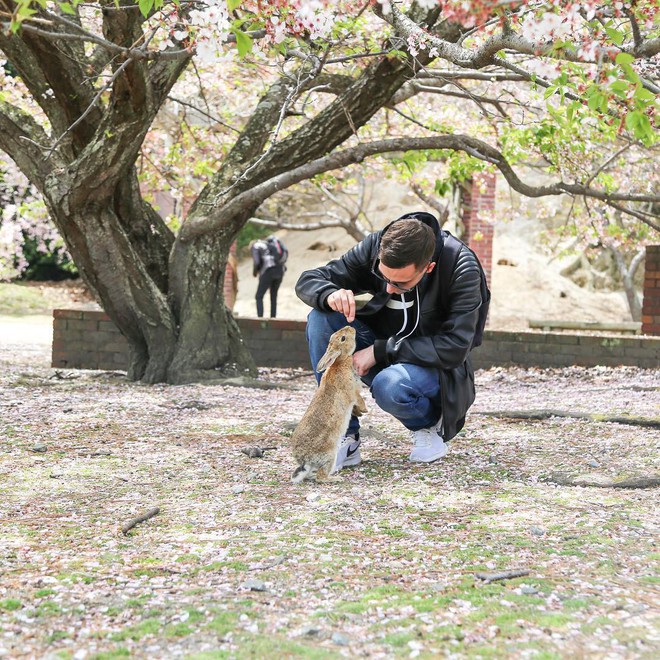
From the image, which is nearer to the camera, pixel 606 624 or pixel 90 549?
pixel 606 624

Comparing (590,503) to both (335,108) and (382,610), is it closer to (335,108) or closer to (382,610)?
(382,610)

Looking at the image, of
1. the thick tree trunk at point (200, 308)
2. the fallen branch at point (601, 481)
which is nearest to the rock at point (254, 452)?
the fallen branch at point (601, 481)

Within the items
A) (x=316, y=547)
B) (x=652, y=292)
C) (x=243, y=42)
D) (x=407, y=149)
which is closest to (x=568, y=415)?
(x=407, y=149)

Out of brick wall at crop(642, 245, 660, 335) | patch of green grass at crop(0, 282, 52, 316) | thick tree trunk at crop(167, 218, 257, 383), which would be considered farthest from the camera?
patch of green grass at crop(0, 282, 52, 316)

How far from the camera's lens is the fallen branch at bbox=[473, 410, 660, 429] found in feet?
20.2

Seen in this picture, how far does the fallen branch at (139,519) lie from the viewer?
344 cm

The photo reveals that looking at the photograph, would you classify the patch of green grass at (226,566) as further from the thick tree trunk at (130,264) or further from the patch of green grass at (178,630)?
the thick tree trunk at (130,264)

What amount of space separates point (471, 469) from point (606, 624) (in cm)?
218

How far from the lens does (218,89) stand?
13547mm

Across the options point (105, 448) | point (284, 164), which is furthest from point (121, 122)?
point (105, 448)

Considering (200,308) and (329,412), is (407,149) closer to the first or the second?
(200,308)

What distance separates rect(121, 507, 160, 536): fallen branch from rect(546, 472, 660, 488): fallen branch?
200 cm

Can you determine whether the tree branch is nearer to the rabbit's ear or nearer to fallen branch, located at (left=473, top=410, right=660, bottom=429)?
fallen branch, located at (left=473, top=410, right=660, bottom=429)

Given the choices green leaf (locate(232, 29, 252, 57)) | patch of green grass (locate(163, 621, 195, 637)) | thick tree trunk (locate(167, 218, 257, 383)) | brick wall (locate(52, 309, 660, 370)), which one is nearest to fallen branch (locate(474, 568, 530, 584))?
patch of green grass (locate(163, 621, 195, 637))
